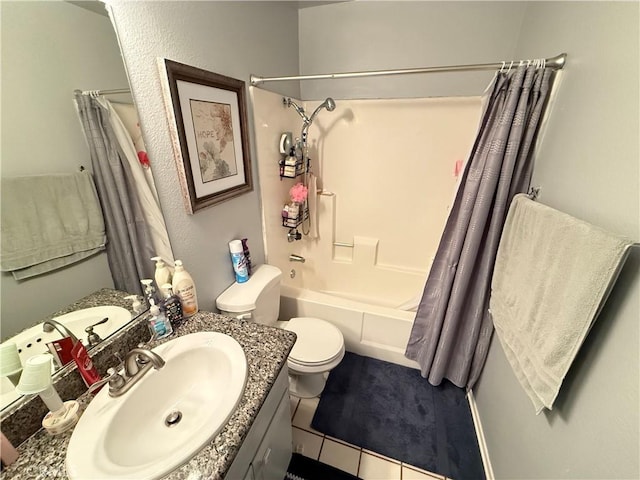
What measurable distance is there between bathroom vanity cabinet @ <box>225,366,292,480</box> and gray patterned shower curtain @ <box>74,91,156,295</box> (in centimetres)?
61

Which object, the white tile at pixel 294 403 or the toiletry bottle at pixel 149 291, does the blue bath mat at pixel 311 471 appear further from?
the toiletry bottle at pixel 149 291

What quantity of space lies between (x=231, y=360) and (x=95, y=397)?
36 cm

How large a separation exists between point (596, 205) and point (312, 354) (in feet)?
4.29

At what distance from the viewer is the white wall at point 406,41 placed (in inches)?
60.8

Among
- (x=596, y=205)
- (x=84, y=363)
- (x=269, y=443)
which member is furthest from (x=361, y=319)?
(x=84, y=363)

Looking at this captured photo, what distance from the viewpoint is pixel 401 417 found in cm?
150

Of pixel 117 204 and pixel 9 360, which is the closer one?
pixel 9 360

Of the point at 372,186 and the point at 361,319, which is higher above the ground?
the point at 372,186

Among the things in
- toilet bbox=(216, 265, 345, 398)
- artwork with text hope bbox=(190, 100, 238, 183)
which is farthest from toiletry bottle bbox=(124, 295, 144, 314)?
artwork with text hope bbox=(190, 100, 238, 183)

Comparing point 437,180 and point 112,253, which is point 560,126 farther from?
point 112,253

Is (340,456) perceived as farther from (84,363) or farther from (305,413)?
(84,363)

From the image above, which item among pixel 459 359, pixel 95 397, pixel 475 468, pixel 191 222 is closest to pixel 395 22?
pixel 191 222

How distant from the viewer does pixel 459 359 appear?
152 cm

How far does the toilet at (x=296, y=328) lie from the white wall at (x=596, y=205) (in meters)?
0.88
